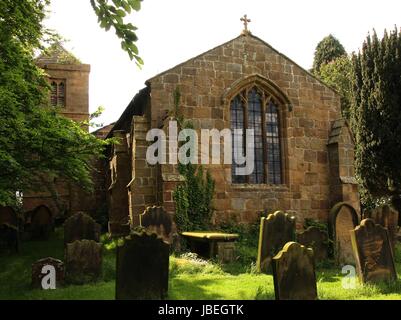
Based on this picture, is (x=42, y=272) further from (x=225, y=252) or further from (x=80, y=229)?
(x=225, y=252)

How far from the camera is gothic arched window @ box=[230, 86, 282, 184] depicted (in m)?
14.6

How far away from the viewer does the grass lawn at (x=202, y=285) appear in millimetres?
7645

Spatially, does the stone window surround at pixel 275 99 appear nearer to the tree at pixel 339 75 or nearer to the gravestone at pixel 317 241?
the gravestone at pixel 317 241

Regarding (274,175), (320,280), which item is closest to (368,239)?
(320,280)

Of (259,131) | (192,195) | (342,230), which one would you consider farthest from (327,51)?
(342,230)

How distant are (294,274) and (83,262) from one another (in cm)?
435

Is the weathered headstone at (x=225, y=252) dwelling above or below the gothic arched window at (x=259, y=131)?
below

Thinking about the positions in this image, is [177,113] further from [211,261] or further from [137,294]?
[137,294]

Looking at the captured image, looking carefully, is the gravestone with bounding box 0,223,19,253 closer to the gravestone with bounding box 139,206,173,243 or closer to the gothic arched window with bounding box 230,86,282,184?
the gravestone with bounding box 139,206,173,243

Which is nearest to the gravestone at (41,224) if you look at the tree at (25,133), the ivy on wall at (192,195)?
Answer: the tree at (25,133)

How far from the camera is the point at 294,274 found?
22.6 ft

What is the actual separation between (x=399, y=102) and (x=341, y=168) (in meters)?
6.69

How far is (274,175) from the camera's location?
1498cm

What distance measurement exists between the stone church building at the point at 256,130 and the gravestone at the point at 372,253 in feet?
19.3
